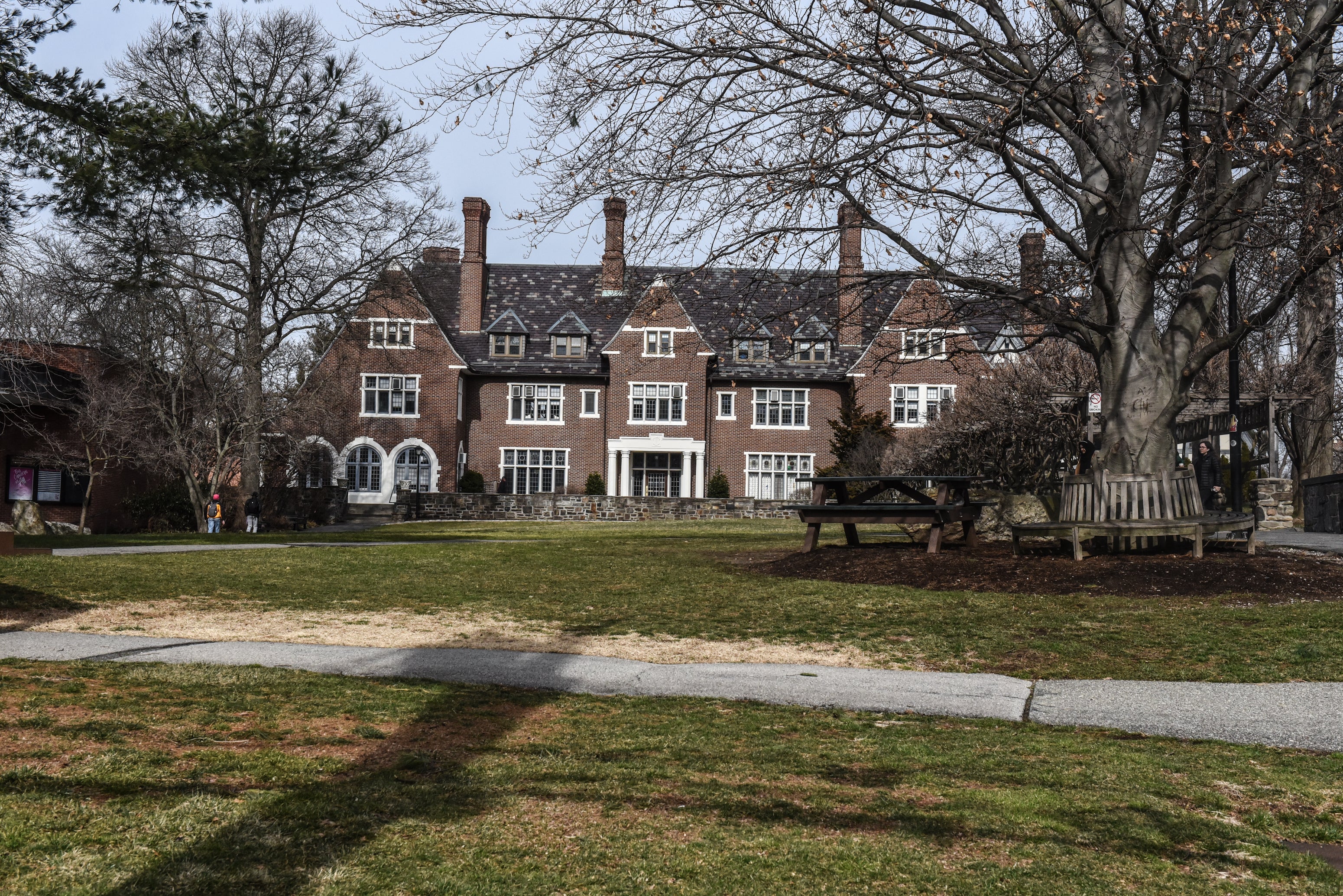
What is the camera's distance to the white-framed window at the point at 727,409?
5016 centimetres

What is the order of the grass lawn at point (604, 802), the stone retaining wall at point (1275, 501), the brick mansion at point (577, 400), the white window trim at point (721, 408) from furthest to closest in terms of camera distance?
the white window trim at point (721, 408) < the brick mansion at point (577, 400) < the stone retaining wall at point (1275, 501) < the grass lawn at point (604, 802)

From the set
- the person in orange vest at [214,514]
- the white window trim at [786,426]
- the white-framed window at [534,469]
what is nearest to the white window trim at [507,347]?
the white-framed window at [534,469]

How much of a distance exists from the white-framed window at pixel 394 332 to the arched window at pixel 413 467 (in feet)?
14.8

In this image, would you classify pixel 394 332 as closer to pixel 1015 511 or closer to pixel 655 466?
pixel 655 466

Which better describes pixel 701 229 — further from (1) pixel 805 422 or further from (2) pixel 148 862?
(1) pixel 805 422

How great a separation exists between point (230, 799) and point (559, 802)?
1257 millimetres

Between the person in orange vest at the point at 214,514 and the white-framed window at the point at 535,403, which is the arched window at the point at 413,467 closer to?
the white-framed window at the point at 535,403

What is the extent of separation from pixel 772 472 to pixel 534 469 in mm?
10571

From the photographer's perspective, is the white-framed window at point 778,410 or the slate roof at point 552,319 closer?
the slate roof at point 552,319

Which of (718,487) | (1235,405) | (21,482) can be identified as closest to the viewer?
(1235,405)

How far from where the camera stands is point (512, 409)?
5053 cm

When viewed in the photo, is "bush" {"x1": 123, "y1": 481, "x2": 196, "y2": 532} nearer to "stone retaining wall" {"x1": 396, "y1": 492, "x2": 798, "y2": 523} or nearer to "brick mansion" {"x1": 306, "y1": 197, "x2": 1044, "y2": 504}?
"stone retaining wall" {"x1": 396, "y1": 492, "x2": 798, "y2": 523}

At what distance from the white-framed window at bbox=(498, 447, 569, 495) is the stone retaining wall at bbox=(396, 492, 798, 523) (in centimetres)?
592

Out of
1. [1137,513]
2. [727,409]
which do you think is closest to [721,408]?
[727,409]
